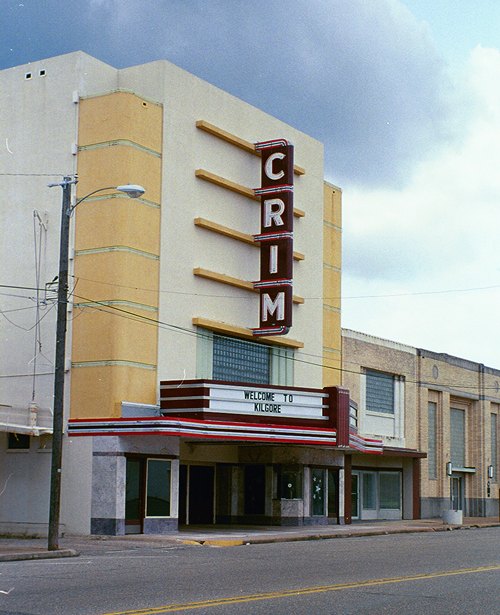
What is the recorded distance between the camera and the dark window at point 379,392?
46.8m

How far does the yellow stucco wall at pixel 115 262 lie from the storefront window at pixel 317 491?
29.7 feet

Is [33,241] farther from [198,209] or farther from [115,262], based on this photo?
[198,209]

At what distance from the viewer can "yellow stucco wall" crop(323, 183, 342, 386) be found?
41781 mm

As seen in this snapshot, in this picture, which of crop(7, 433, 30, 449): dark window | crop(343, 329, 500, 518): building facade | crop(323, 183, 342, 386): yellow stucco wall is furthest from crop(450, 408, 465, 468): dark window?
crop(7, 433, 30, 449): dark window

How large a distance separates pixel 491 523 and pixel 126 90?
25.2 meters

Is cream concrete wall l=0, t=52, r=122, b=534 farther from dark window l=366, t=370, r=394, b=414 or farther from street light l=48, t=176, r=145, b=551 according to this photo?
dark window l=366, t=370, r=394, b=414

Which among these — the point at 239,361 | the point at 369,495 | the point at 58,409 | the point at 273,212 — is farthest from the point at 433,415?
the point at 58,409

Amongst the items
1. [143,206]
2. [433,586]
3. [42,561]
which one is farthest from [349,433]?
[433,586]

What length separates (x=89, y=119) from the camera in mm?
33062

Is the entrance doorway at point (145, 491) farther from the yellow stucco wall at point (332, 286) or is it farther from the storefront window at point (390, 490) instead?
the storefront window at point (390, 490)

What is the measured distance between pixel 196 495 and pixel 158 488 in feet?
18.8

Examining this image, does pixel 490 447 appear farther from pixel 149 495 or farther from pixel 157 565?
pixel 157 565

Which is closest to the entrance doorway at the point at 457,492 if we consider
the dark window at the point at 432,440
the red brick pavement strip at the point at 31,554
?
the dark window at the point at 432,440

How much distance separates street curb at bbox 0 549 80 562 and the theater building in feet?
21.4
